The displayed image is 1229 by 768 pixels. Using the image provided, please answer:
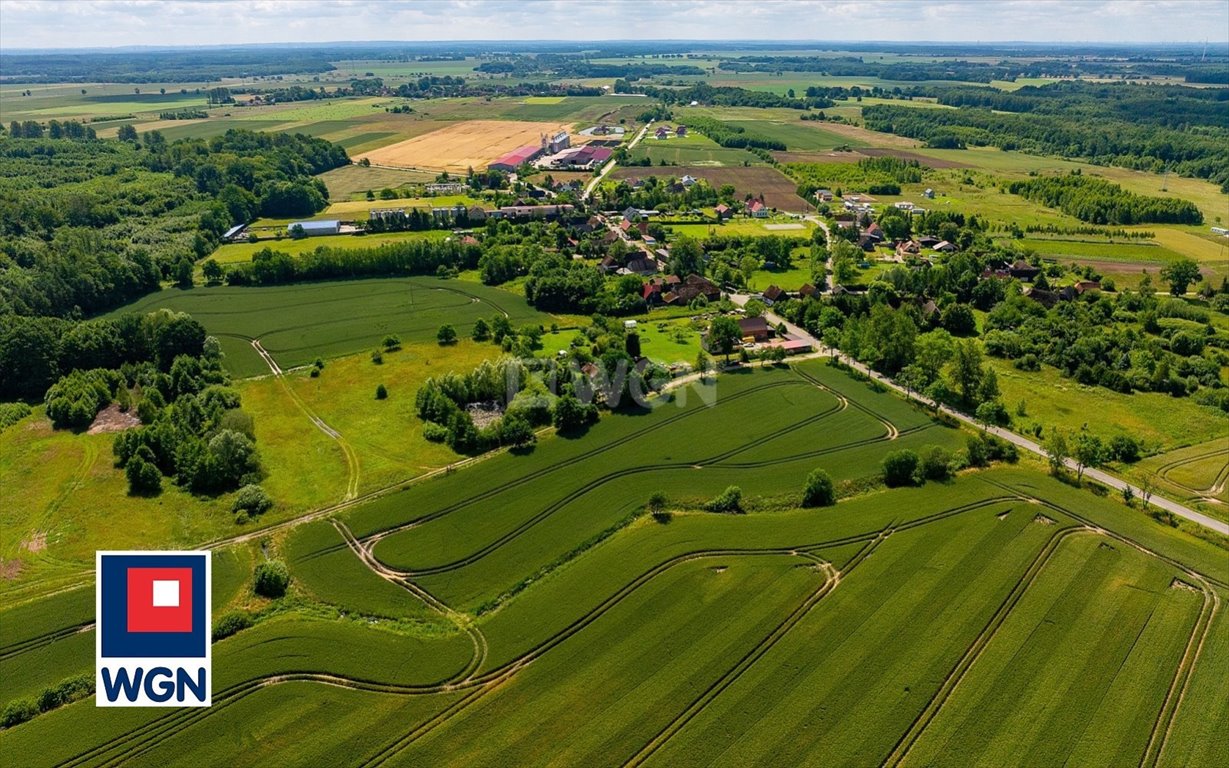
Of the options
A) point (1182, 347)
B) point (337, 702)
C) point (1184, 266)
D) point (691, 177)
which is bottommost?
point (337, 702)

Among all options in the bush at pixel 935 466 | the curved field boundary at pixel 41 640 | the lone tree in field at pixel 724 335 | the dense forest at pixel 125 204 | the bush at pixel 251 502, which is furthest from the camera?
the dense forest at pixel 125 204

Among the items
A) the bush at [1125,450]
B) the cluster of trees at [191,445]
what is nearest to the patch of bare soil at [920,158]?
the bush at [1125,450]

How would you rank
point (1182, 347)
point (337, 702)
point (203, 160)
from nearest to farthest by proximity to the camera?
point (337, 702) → point (1182, 347) → point (203, 160)

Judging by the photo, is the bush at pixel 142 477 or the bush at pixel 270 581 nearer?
the bush at pixel 270 581

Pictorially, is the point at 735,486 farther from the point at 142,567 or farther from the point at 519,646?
the point at 142,567

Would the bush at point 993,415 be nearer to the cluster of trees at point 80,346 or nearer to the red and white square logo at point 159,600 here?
the red and white square logo at point 159,600

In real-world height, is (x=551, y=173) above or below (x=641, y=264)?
above

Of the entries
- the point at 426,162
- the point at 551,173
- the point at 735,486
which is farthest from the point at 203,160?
the point at 735,486

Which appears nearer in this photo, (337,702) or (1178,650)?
(337,702)
